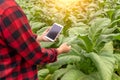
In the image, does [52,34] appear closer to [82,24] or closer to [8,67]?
[8,67]

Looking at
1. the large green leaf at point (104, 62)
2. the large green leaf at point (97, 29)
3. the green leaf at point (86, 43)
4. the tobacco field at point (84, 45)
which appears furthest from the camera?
the large green leaf at point (97, 29)

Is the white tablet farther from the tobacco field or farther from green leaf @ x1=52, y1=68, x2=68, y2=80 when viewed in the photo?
green leaf @ x1=52, y1=68, x2=68, y2=80

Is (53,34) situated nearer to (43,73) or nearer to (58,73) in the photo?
(58,73)

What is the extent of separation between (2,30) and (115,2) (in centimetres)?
379

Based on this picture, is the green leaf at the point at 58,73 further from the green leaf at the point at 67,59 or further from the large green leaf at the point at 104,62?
the large green leaf at the point at 104,62

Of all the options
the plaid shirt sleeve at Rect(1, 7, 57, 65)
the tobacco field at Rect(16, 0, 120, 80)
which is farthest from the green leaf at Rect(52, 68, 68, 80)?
the plaid shirt sleeve at Rect(1, 7, 57, 65)

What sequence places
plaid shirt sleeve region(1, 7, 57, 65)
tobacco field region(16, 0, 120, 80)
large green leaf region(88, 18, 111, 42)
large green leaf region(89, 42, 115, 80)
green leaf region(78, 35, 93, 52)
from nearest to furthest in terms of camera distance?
plaid shirt sleeve region(1, 7, 57, 65) → large green leaf region(89, 42, 115, 80) → tobacco field region(16, 0, 120, 80) → green leaf region(78, 35, 93, 52) → large green leaf region(88, 18, 111, 42)

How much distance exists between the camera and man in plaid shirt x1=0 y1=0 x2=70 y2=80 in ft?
9.30

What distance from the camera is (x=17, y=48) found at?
116 inches

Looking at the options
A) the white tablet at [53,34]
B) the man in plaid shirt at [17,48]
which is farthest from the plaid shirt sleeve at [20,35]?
the white tablet at [53,34]

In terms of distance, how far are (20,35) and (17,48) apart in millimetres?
124

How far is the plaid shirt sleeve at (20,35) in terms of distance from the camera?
283 centimetres

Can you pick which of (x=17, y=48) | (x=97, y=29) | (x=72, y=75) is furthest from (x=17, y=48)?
(x=97, y=29)

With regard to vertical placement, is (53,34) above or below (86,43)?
above
